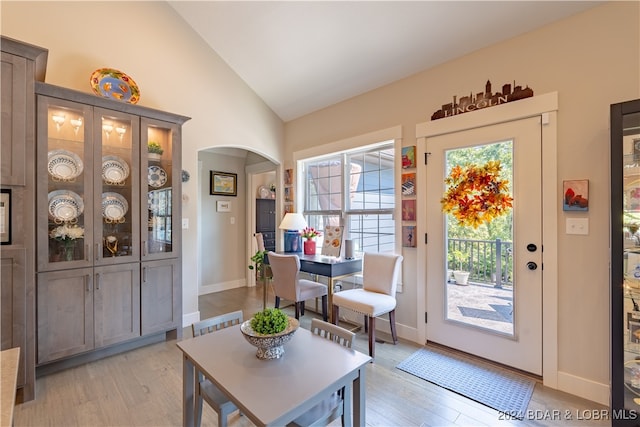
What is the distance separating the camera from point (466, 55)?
8.67ft

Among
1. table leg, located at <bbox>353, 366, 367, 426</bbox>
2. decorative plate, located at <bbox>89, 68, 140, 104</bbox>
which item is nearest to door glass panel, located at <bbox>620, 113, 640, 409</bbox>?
table leg, located at <bbox>353, 366, 367, 426</bbox>

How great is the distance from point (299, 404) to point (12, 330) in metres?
2.21

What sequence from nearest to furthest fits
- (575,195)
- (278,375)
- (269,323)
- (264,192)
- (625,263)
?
(278,375)
(269,323)
(625,263)
(575,195)
(264,192)

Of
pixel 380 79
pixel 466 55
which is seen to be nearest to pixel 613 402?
pixel 466 55

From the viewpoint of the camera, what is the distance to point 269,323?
1325mm

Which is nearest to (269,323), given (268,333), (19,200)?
(268,333)

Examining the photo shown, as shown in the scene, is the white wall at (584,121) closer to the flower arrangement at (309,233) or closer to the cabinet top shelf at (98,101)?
the flower arrangement at (309,233)

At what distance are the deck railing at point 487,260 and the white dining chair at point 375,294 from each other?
57cm

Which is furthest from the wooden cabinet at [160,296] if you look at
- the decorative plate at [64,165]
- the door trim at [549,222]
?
the door trim at [549,222]

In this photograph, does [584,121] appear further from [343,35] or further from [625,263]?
[343,35]

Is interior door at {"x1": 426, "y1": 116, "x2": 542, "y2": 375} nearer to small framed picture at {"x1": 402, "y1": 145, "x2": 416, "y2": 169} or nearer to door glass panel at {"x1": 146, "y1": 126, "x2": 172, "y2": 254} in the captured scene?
small framed picture at {"x1": 402, "y1": 145, "x2": 416, "y2": 169}

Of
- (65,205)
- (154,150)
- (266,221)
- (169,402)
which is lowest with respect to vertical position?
(169,402)

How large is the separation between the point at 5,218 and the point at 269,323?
2.08 m

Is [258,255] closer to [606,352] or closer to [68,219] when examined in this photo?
[68,219]
